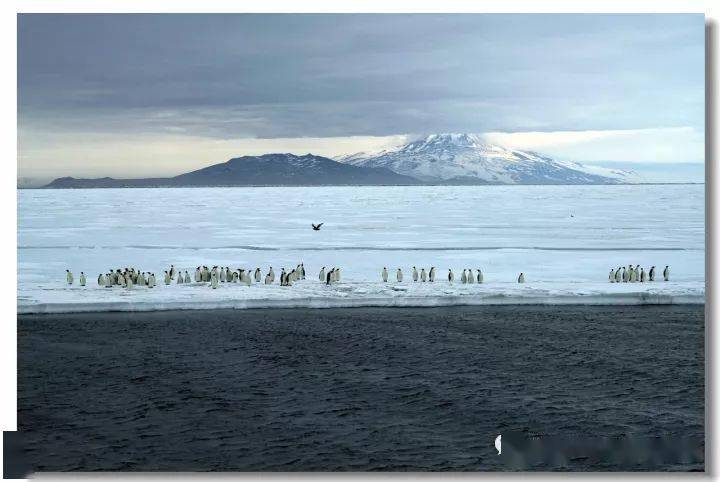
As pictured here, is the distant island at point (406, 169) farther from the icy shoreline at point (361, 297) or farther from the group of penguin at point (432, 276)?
the icy shoreline at point (361, 297)

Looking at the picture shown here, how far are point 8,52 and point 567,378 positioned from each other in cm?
748

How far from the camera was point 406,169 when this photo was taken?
641 inches

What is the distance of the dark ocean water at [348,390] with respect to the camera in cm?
735

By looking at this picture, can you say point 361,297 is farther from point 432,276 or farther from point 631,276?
point 631,276

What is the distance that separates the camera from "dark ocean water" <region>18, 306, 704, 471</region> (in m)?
7.35

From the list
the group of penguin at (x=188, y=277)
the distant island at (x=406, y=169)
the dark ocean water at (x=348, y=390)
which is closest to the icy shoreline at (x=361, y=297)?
the group of penguin at (x=188, y=277)

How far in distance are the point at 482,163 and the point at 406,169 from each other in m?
1.78

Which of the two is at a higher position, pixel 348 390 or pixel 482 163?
pixel 482 163

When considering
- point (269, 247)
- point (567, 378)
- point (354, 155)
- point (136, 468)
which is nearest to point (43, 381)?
point (136, 468)

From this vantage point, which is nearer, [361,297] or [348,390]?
[348,390]

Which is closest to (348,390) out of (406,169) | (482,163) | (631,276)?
(482,163)

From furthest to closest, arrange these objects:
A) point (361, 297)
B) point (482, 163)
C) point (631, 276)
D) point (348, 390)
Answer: point (631, 276), point (482, 163), point (361, 297), point (348, 390)

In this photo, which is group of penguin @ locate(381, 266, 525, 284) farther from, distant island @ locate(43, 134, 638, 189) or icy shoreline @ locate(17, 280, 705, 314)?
distant island @ locate(43, 134, 638, 189)

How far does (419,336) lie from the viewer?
11.4m
